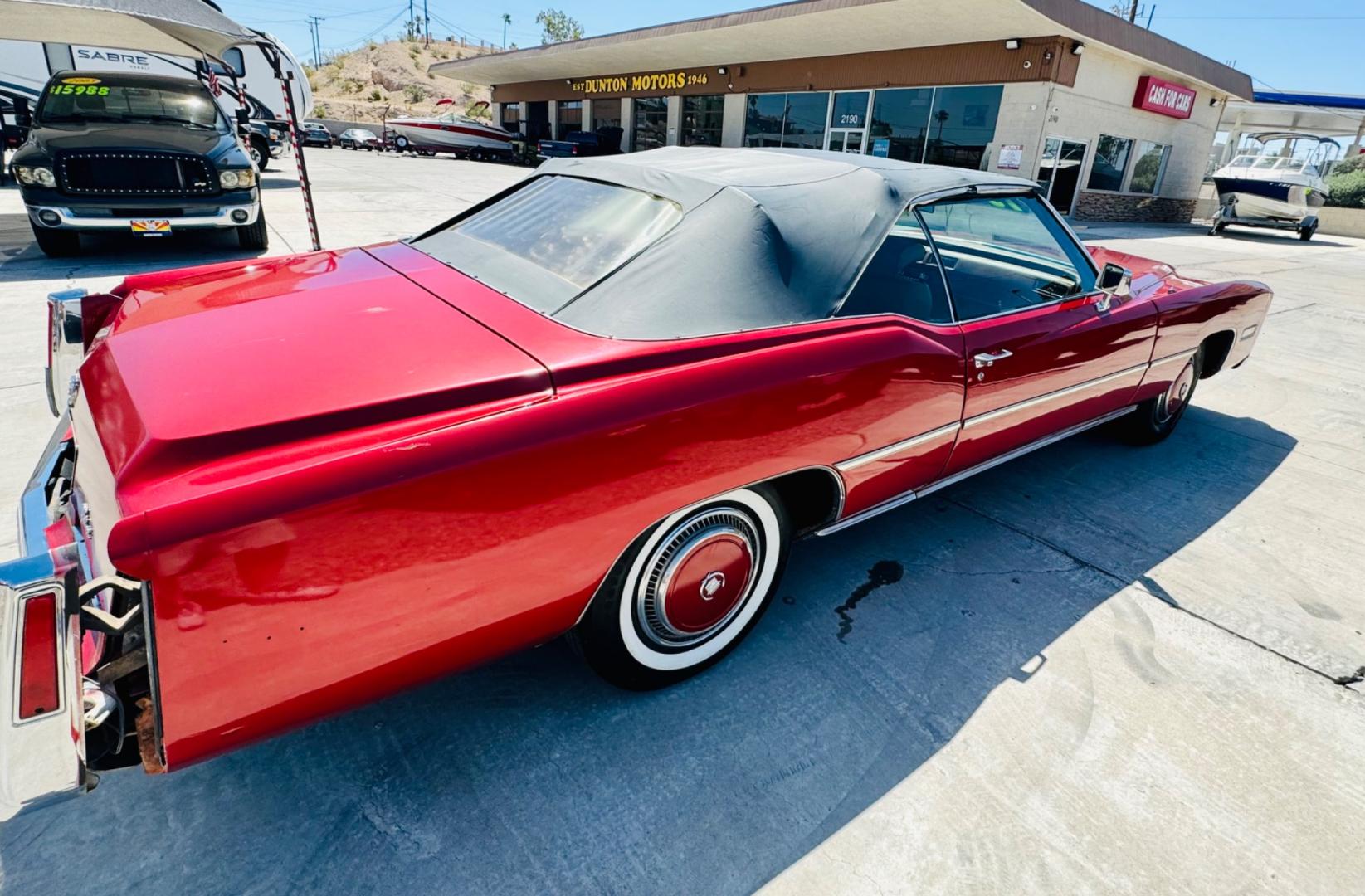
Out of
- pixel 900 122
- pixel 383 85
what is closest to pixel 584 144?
pixel 900 122

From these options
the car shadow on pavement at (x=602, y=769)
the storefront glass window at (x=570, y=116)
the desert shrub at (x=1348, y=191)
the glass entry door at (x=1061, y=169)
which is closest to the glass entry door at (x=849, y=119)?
the glass entry door at (x=1061, y=169)

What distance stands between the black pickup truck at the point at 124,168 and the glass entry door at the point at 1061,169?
16.0 metres

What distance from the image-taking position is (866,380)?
2152 mm

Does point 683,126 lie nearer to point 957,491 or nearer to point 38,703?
point 957,491

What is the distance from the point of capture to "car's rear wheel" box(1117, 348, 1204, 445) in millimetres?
3863

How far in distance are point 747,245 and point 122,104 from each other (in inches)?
340

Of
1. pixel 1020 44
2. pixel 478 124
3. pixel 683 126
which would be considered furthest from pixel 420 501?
pixel 478 124

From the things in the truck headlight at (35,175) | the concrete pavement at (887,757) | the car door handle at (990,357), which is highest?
the truck headlight at (35,175)

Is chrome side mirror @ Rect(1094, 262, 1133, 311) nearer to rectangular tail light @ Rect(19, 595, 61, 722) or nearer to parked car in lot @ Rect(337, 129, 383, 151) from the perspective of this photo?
rectangular tail light @ Rect(19, 595, 61, 722)

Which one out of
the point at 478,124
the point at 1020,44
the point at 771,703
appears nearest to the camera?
the point at 771,703

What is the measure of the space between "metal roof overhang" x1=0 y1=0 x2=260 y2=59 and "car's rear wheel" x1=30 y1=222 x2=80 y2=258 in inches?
97.6

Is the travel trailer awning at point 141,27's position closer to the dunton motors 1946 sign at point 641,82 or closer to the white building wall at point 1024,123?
the white building wall at point 1024,123

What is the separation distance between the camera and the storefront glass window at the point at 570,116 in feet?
103

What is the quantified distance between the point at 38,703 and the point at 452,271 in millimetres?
1549
